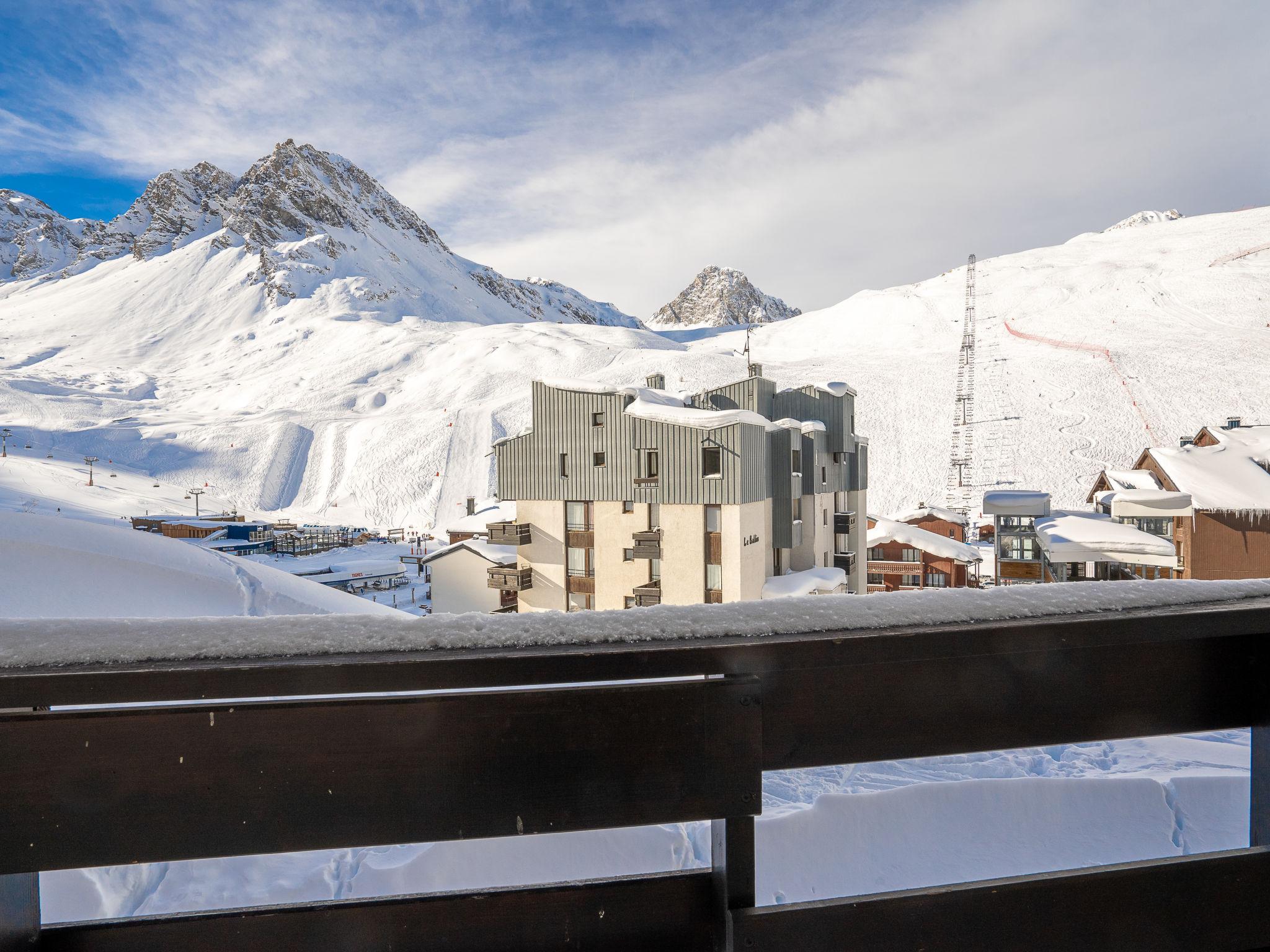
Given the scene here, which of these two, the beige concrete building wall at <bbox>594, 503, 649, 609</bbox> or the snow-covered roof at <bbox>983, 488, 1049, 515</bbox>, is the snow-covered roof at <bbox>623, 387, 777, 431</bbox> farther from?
the snow-covered roof at <bbox>983, 488, 1049, 515</bbox>

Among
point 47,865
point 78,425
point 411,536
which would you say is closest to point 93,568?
point 47,865

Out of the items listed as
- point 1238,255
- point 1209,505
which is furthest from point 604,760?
point 1238,255

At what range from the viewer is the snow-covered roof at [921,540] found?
16.4 m

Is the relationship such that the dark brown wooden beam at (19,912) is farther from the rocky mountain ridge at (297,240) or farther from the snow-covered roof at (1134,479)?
the rocky mountain ridge at (297,240)

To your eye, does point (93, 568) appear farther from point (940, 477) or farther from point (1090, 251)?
point (1090, 251)

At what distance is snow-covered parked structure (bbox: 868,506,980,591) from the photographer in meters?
16.5

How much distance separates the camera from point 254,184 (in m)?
96.4

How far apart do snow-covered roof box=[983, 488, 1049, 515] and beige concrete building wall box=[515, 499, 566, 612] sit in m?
11.2

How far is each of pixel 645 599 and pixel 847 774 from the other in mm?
6964

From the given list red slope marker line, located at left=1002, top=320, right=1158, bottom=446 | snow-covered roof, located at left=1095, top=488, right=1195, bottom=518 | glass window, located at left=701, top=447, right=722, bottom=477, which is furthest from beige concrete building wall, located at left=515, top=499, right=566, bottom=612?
red slope marker line, located at left=1002, top=320, right=1158, bottom=446

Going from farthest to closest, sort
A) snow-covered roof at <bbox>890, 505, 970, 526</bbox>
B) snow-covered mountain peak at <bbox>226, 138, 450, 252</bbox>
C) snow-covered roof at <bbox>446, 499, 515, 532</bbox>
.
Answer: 1. snow-covered mountain peak at <bbox>226, 138, 450, 252</bbox>
2. snow-covered roof at <bbox>890, 505, 970, 526</bbox>
3. snow-covered roof at <bbox>446, 499, 515, 532</bbox>

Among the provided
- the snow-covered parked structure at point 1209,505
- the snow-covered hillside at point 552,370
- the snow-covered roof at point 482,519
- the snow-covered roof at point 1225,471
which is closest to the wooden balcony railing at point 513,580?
the snow-covered roof at point 482,519

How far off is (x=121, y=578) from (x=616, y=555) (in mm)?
7315

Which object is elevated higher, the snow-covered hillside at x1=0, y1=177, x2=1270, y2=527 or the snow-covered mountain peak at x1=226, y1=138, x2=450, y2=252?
the snow-covered mountain peak at x1=226, y1=138, x2=450, y2=252
